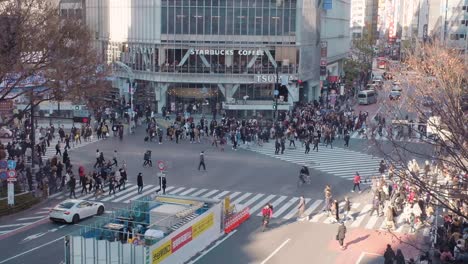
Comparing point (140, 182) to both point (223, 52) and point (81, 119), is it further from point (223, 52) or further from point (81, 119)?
point (223, 52)

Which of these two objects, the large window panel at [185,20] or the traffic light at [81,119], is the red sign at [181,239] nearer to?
the traffic light at [81,119]

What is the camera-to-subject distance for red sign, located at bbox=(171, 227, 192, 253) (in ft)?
69.6

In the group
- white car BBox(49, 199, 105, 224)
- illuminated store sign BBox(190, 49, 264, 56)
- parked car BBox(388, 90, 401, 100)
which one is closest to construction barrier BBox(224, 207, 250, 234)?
white car BBox(49, 199, 105, 224)

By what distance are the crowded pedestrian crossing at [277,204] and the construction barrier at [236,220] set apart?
95 cm

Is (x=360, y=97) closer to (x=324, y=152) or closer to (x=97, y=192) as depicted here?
(x=324, y=152)

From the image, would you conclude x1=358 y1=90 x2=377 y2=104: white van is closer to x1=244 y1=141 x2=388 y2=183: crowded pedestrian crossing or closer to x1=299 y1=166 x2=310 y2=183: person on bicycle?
x1=244 y1=141 x2=388 y2=183: crowded pedestrian crossing

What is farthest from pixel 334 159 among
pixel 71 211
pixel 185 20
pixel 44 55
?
pixel 185 20

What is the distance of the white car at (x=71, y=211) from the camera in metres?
26.0

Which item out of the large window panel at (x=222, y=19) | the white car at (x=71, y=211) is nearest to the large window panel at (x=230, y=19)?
the large window panel at (x=222, y=19)

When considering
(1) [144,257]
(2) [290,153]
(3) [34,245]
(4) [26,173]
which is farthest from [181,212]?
(2) [290,153]

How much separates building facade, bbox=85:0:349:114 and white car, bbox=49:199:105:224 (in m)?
34.5

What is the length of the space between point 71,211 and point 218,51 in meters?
37.2

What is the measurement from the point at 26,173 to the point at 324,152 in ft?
67.8

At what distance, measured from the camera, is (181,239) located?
71.1 feet
